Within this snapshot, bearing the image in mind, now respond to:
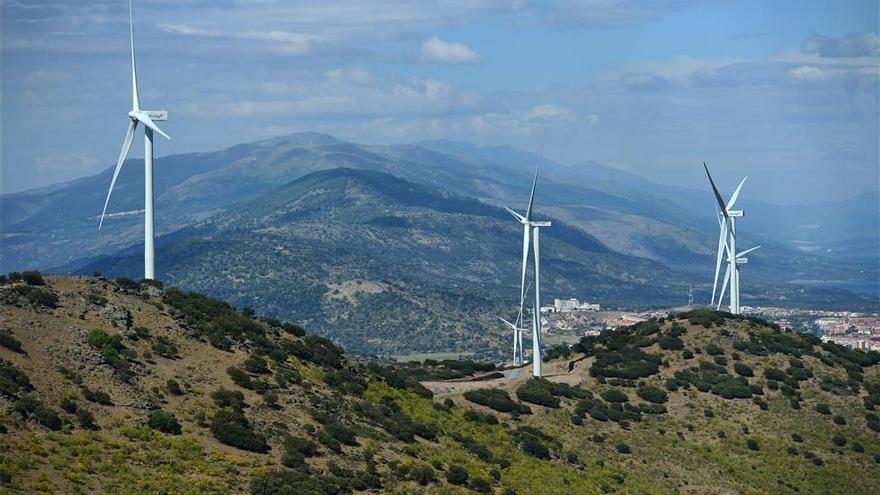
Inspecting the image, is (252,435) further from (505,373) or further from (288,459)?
(505,373)

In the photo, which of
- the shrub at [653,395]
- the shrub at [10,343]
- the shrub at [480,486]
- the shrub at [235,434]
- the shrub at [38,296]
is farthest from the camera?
the shrub at [653,395]

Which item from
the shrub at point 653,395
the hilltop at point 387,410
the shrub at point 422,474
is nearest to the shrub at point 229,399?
the hilltop at point 387,410

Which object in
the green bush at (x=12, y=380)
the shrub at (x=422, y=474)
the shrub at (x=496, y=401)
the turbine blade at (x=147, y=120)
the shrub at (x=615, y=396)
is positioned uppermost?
the turbine blade at (x=147, y=120)

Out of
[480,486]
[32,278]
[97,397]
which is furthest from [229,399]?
[32,278]

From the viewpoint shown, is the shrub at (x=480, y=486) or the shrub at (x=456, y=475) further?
the shrub at (x=480, y=486)

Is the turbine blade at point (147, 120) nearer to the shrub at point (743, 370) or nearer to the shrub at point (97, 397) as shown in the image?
the shrub at point (97, 397)

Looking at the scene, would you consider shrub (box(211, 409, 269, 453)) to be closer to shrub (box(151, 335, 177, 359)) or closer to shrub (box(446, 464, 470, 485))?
shrub (box(151, 335, 177, 359))
